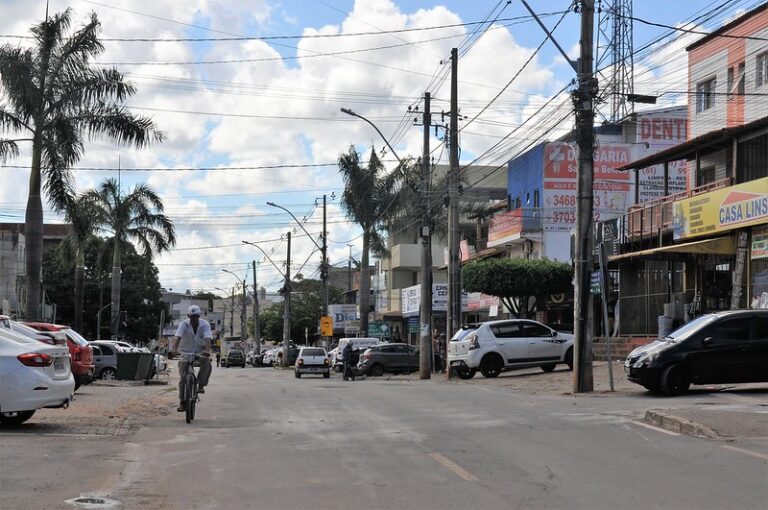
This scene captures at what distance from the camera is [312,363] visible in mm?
39750

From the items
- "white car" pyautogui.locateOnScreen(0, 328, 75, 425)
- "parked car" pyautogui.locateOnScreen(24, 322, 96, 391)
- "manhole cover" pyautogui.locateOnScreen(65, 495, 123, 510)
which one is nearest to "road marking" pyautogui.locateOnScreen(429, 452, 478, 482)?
"manhole cover" pyautogui.locateOnScreen(65, 495, 123, 510)

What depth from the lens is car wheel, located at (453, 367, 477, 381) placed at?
2769cm

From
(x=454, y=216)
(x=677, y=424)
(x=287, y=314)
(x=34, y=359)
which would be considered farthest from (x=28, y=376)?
(x=287, y=314)

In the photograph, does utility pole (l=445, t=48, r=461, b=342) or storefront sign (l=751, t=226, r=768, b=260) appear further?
utility pole (l=445, t=48, r=461, b=342)

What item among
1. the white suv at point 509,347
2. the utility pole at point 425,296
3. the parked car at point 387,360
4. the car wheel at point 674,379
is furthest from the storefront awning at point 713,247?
the parked car at point 387,360

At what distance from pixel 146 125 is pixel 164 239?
2067cm

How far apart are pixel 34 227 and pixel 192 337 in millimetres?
13801

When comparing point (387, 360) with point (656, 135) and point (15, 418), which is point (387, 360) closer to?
point (656, 135)

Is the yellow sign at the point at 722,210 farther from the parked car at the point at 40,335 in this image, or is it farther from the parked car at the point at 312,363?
the parked car at the point at 40,335

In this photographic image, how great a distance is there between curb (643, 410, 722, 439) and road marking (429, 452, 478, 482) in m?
3.91

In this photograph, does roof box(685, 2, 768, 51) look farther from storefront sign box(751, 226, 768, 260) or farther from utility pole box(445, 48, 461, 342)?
utility pole box(445, 48, 461, 342)

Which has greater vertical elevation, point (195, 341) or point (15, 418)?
point (195, 341)

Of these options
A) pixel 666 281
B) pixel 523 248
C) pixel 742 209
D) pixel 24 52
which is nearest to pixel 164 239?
pixel 523 248

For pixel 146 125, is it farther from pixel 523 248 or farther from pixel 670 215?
pixel 523 248
